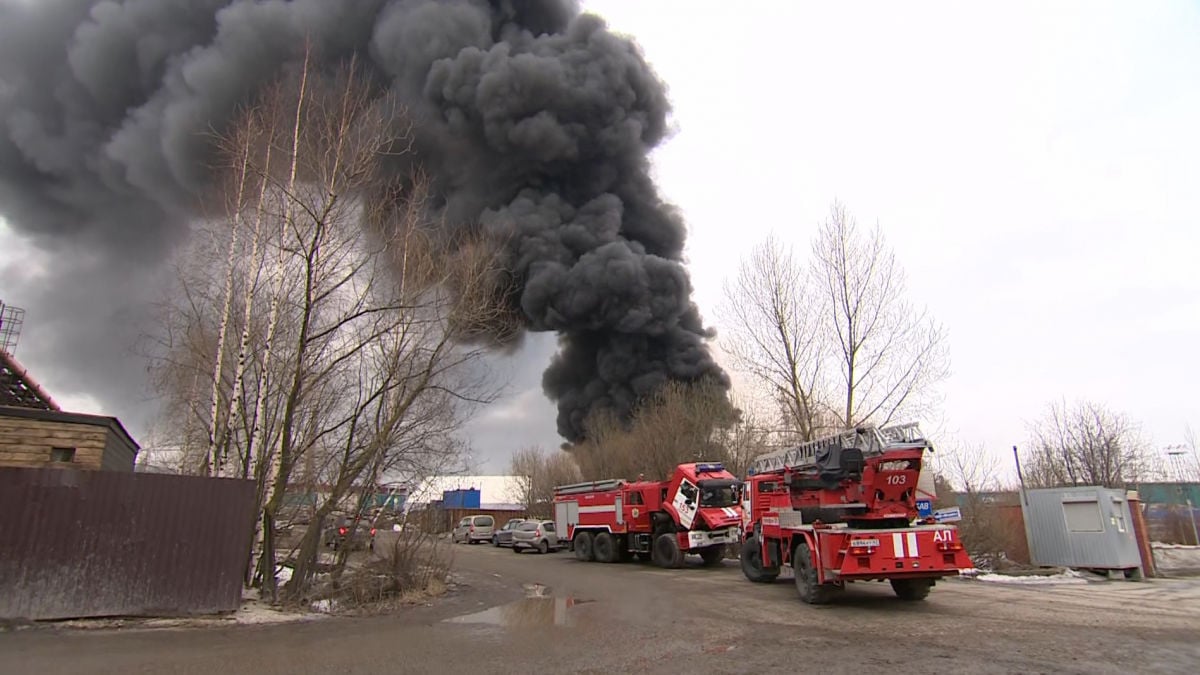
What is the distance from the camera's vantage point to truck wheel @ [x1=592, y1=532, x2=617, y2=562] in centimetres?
1916

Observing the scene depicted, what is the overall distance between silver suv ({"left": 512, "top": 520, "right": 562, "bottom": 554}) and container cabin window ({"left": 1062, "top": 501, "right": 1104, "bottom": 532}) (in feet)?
54.4

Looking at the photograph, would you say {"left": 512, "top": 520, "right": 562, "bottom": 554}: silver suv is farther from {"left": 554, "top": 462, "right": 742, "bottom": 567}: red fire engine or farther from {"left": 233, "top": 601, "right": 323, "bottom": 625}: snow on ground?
{"left": 233, "top": 601, "right": 323, "bottom": 625}: snow on ground

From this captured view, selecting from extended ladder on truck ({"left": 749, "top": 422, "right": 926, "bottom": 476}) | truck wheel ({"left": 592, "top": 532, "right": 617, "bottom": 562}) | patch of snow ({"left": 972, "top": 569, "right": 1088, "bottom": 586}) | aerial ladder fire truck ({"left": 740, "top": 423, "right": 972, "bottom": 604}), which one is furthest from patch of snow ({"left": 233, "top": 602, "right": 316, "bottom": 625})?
patch of snow ({"left": 972, "top": 569, "right": 1088, "bottom": 586})

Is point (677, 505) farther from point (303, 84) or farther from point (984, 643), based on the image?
point (303, 84)

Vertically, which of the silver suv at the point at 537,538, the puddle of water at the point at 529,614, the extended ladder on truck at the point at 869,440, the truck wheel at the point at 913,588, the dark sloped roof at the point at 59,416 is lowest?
the puddle of water at the point at 529,614

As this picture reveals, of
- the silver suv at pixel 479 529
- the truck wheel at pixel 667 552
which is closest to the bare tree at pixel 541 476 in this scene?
the silver suv at pixel 479 529

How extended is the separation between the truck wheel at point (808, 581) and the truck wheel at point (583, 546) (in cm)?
1108

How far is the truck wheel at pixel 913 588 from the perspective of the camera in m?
9.24

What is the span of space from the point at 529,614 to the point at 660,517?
8815 millimetres

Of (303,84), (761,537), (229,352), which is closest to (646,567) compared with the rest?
(761,537)

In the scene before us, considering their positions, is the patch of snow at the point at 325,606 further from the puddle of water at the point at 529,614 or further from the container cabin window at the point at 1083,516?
the container cabin window at the point at 1083,516

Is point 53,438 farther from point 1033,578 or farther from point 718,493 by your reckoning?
point 1033,578

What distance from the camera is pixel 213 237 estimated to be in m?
11.6

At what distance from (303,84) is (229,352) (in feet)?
16.5
